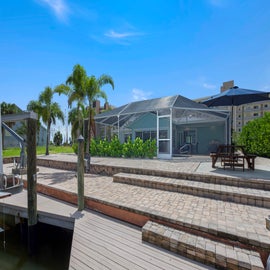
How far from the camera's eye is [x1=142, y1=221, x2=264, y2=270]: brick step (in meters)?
2.12

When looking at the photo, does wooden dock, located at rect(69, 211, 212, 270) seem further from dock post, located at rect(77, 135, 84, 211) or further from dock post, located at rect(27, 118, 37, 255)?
dock post, located at rect(27, 118, 37, 255)

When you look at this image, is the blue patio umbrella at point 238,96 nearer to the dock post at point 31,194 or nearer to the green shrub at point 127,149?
the green shrub at point 127,149

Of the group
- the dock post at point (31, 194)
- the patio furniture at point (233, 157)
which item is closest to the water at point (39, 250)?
the dock post at point (31, 194)

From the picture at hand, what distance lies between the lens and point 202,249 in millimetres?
2342

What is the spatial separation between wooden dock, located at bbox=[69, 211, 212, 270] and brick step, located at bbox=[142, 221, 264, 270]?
0.09 m

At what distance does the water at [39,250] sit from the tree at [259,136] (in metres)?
9.07

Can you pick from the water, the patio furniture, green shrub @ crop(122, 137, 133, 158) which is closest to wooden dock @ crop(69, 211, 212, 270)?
the water

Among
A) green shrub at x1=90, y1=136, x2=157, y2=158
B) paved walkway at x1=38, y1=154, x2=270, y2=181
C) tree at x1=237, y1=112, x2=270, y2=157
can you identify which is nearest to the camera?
paved walkway at x1=38, y1=154, x2=270, y2=181

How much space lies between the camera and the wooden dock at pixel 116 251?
7.68 ft

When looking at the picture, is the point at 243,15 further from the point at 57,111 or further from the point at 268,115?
the point at 57,111

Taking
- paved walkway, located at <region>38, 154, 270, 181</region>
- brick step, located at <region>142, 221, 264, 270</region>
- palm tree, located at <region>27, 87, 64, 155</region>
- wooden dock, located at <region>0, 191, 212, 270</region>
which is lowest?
wooden dock, located at <region>0, 191, 212, 270</region>

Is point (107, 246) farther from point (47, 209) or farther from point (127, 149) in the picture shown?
point (127, 149)

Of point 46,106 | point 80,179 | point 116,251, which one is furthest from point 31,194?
point 46,106

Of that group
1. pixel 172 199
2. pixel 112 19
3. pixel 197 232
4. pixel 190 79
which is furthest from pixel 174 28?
pixel 197 232
